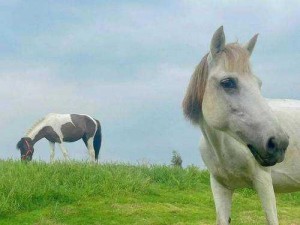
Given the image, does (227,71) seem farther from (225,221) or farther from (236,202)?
(236,202)

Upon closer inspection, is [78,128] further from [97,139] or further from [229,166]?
[229,166]

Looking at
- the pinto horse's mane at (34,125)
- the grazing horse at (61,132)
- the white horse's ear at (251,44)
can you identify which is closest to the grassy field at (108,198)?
the white horse's ear at (251,44)

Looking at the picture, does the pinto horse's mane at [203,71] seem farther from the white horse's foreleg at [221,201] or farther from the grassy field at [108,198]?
the grassy field at [108,198]

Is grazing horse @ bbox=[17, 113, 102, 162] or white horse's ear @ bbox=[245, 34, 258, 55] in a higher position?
white horse's ear @ bbox=[245, 34, 258, 55]

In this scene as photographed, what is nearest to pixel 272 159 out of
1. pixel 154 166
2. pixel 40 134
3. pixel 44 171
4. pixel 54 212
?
pixel 54 212

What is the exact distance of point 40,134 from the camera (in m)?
22.6

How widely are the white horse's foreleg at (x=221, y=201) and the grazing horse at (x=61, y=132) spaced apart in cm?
1670

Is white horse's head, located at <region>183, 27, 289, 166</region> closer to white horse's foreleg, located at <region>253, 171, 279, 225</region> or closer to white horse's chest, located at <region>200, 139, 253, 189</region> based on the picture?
white horse's chest, located at <region>200, 139, 253, 189</region>

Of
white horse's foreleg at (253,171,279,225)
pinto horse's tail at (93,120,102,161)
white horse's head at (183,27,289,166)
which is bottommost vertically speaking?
pinto horse's tail at (93,120,102,161)

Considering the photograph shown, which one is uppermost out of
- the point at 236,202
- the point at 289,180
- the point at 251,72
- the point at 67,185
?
the point at 251,72

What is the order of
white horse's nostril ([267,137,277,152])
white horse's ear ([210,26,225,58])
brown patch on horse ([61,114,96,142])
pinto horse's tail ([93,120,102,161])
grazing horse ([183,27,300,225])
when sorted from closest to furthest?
white horse's nostril ([267,137,277,152])
grazing horse ([183,27,300,225])
white horse's ear ([210,26,225,58])
brown patch on horse ([61,114,96,142])
pinto horse's tail ([93,120,102,161])

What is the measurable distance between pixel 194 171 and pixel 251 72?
9885 mm

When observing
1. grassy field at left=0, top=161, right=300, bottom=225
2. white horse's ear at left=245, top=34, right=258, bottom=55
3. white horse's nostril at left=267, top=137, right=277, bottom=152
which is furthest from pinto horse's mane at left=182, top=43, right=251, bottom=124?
grassy field at left=0, top=161, right=300, bottom=225

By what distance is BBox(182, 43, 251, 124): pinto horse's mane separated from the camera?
14.6 feet
